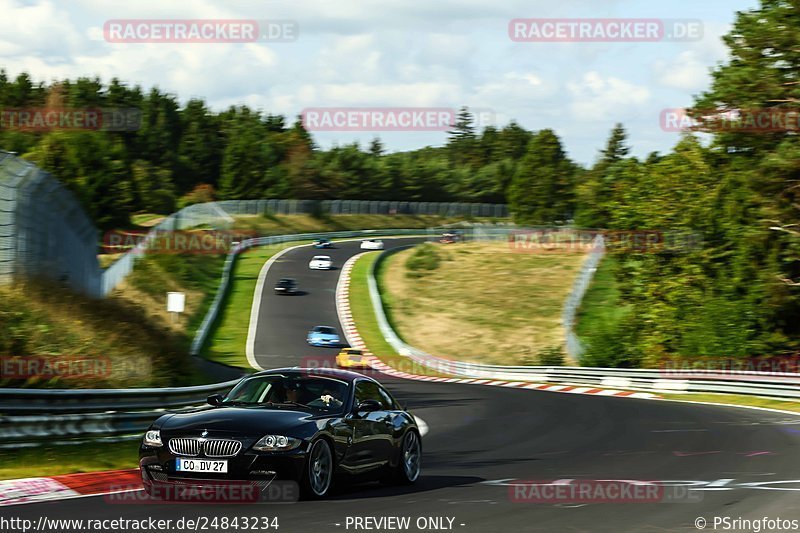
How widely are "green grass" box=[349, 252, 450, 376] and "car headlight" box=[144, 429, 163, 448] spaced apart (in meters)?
40.5

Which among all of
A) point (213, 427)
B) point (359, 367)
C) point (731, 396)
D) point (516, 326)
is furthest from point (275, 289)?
point (213, 427)

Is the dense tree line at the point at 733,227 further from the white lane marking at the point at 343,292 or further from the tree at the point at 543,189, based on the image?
the tree at the point at 543,189

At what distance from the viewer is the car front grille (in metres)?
9.39

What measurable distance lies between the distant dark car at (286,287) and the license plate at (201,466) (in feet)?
193

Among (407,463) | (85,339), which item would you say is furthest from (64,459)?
(85,339)

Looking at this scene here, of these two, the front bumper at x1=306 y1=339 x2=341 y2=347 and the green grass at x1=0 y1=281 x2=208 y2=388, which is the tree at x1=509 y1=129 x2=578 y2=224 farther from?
the green grass at x1=0 y1=281 x2=208 y2=388

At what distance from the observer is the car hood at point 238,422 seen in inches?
376

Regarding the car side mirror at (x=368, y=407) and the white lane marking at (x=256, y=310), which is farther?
the white lane marking at (x=256, y=310)

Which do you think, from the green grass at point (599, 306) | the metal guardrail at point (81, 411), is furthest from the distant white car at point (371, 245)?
the metal guardrail at point (81, 411)

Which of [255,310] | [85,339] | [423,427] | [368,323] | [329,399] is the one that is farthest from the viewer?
[255,310]

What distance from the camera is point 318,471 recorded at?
9.90 metres

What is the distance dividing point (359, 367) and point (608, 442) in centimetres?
2992

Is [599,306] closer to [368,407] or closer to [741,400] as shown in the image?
[741,400]

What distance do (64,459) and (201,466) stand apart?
4.61 meters
